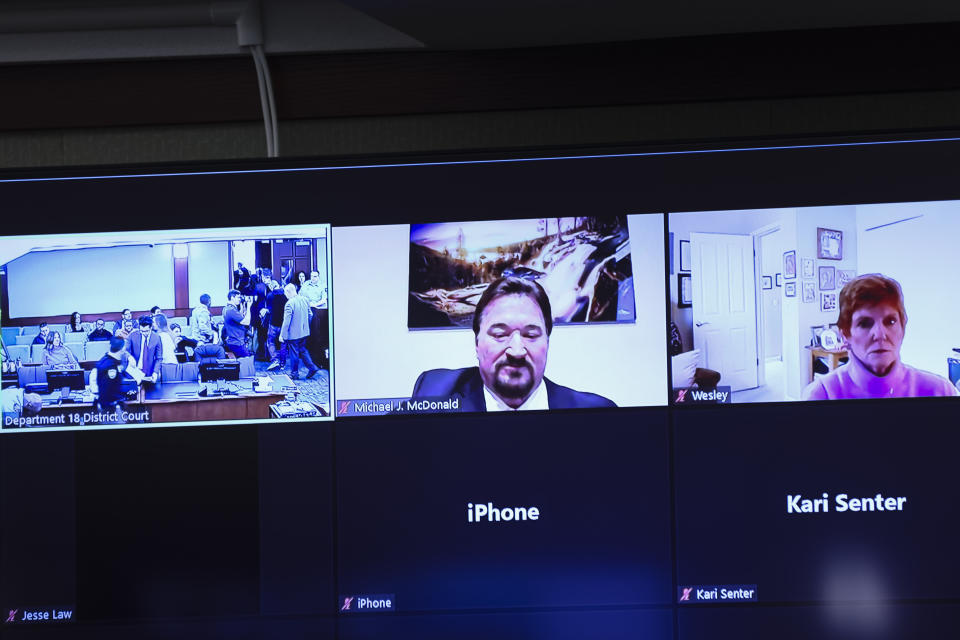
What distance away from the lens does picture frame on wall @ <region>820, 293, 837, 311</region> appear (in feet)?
5.10

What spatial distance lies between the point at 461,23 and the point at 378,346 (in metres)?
0.70

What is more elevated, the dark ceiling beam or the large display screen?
the dark ceiling beam

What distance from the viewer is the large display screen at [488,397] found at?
1.55 m

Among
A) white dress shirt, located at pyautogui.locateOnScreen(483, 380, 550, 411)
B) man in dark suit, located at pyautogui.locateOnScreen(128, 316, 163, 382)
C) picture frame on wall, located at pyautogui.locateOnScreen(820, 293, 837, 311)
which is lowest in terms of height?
white dress shirt, located at pyautogui.locateOnScreen(483, 380, 550, 411)

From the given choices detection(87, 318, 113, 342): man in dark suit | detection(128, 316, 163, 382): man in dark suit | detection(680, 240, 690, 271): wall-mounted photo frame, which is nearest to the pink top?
detection(680, 240, 690, 271): wall-mounted photo frame

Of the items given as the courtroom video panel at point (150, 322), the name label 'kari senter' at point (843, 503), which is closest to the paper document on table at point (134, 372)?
the courtroom video panel at point (150, 322)

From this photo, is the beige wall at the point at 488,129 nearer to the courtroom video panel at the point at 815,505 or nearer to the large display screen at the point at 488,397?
the large display screen at the point at 488,397

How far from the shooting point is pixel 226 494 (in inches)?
62.6

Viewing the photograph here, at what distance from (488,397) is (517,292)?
223mm

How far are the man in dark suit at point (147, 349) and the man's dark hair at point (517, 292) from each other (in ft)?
2.18

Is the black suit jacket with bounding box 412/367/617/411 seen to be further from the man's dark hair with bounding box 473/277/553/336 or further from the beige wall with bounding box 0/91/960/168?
the beige wall with bounding box 0/91/960/168

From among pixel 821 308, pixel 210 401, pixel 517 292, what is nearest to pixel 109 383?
pixel 210 401

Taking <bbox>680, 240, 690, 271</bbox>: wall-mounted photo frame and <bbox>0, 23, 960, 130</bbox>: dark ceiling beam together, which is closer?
<bbox>680, 240, 690, 271</bbox>: wall-mounted photo frame

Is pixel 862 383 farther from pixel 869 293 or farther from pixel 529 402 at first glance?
pixel 529 402
